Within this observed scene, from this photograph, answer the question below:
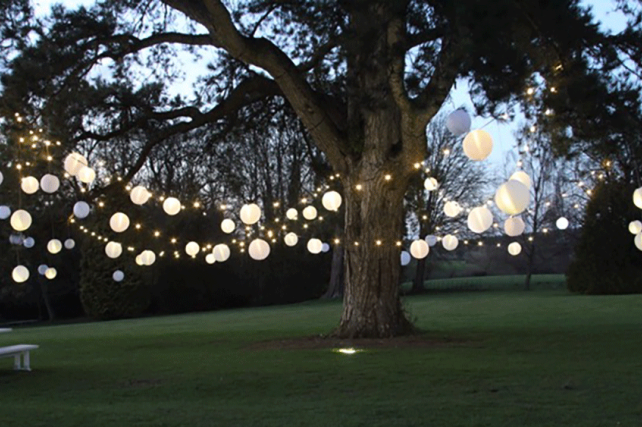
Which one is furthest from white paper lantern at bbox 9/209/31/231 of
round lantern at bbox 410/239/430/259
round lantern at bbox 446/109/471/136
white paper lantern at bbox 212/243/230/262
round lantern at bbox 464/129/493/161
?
round lantern at bbox 410/239/430/259

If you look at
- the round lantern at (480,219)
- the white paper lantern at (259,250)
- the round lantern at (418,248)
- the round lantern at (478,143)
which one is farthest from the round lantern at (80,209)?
the round lantern at (478,143)

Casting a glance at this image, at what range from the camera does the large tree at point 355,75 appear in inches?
297

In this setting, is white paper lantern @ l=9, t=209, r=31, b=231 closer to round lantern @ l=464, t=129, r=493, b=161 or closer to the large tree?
the large tree

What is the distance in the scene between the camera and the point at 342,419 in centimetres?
516

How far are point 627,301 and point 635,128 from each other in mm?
12977

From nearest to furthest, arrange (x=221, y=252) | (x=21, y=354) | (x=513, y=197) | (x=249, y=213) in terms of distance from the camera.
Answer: (x=513, y=197), (x=21, y=354), (x=249, y=213), (x=221, y=252)

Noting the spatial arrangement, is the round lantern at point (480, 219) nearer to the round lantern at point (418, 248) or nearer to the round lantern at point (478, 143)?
the round lantern at point (478, 143)

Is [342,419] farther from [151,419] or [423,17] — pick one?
[423,17]

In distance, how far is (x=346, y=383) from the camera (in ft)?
23.0

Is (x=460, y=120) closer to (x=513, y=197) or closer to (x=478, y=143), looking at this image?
(x=478, y=143)

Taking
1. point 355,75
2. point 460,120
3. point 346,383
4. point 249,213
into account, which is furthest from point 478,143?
point 249,213

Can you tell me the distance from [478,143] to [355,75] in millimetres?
1995

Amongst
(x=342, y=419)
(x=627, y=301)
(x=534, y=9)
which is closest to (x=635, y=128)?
(x=534, y=9)

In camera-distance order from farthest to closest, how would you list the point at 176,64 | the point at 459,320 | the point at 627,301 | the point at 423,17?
1. the point at 627,301
2. the point at 459,320
3. the point at 176,64
4. the point at 423,17
